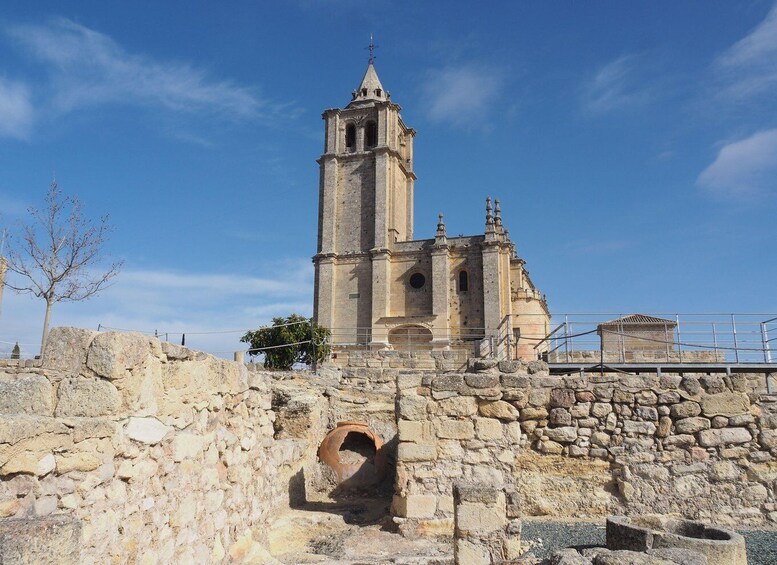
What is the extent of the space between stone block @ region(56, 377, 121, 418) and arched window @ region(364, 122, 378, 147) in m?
38.3

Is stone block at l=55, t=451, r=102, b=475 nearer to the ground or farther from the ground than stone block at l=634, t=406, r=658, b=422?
nearer to the ground

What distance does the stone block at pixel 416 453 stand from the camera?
6.67 m

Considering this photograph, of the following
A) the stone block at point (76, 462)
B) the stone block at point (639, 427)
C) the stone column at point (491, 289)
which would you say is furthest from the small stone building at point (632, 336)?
the stone block at point (76, 462)

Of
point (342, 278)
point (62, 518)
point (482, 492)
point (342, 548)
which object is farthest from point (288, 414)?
point (342, 278)

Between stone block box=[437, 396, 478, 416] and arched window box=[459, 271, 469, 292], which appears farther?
arched window box=[459, 271, 469, 292]

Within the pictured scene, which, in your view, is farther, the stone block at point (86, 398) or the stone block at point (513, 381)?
the stone block at point (513, 381)

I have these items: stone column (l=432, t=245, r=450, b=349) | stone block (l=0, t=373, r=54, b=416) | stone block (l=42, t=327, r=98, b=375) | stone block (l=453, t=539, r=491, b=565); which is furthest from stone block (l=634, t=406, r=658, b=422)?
stone column (l=432, t=245, r=450, b=349)

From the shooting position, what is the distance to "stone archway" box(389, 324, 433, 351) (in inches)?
1345

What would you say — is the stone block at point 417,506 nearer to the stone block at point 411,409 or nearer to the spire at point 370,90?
the stone block at point 411,409

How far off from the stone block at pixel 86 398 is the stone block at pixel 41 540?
3.22 feet

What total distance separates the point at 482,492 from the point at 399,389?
2058 millimetres

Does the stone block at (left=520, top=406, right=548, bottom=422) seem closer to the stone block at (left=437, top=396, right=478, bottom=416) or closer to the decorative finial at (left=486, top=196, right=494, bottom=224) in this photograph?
the stone block at (left=437, top=396, right=478, bottom=416)

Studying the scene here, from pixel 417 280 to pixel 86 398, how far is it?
33591 millimetres

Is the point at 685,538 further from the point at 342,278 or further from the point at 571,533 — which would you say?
the point at 342,278
